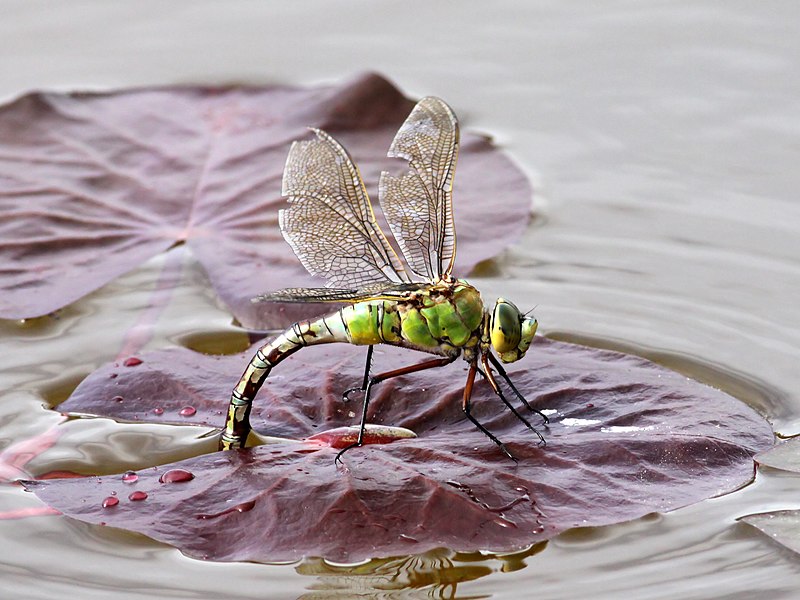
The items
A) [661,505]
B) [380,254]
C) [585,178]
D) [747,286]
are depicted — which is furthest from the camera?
[585,178]

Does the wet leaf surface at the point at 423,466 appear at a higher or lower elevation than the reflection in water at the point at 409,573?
higher

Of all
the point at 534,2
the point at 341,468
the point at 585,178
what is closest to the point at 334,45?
the point at 534,2

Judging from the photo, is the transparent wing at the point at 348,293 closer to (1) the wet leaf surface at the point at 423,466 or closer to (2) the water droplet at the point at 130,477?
(1) the wet leaf surface at the point at 423,466

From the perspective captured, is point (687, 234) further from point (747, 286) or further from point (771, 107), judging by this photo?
point (771, 107)

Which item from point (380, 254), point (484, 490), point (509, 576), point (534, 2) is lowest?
point (509, 576)

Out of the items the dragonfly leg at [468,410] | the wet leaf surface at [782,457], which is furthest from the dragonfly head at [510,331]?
the wet leaf surface at [782,457]

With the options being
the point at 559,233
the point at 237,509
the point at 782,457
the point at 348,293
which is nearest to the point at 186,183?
the point at 559,233

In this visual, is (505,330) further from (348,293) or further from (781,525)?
(781,525)
